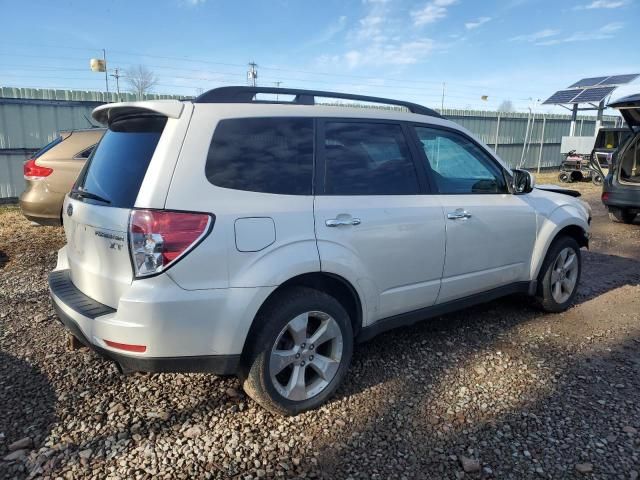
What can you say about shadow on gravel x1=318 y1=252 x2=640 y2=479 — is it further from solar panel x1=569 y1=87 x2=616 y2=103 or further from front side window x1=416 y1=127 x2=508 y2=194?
solar panel x1=569 y1=87 x2=616 y2=103

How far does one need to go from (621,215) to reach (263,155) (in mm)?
8715

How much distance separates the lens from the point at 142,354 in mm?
2305

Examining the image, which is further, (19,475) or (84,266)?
(84,266)

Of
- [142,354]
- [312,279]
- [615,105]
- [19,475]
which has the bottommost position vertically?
[19,475]

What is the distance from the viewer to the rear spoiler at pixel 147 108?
8.01ft

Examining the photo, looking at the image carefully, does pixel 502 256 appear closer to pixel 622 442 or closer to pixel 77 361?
pixel 622 442

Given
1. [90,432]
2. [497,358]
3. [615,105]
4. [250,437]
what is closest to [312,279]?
[250,437]

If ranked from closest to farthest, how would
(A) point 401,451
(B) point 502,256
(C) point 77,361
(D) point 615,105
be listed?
(A) point 401,451, (C) point 77,361, (B) point 502,256, (D) point 615,105

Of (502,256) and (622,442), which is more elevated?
(502,256)

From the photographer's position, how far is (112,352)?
2.34m

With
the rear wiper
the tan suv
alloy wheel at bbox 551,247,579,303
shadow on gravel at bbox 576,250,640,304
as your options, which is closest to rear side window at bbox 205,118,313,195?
the rear wiper

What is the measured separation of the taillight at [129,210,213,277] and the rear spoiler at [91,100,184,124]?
0.56m

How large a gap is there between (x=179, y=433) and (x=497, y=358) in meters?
2.30

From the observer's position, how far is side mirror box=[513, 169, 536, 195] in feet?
12.8
